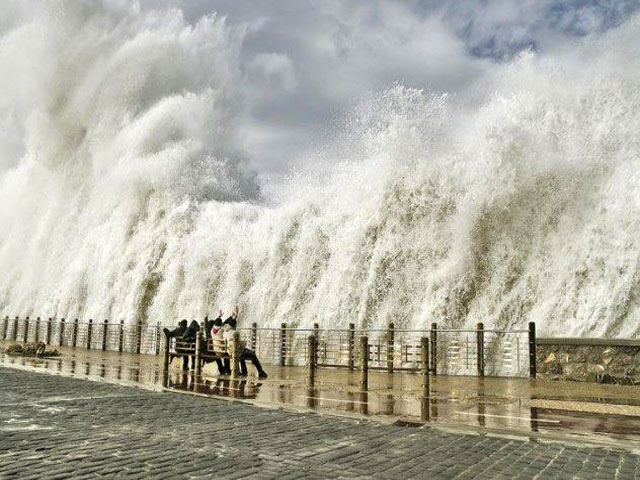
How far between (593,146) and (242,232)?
15.6 m

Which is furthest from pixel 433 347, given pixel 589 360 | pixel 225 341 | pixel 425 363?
pixel 225 341

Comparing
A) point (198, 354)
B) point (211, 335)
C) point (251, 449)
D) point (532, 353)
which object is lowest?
point (251, 449)

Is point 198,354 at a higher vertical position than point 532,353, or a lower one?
lower

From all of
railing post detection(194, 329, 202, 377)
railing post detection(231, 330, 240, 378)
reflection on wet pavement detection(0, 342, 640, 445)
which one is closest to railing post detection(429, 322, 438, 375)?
reflection on wet pavement detection(0, 342, 640, 445)

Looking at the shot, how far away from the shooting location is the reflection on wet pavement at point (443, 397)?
7254mm

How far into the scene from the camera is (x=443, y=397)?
9.74 metres

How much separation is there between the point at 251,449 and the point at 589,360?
961 cm

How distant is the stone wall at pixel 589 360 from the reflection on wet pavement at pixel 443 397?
18.9 inches

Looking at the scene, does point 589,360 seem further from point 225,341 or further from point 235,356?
point 225,341

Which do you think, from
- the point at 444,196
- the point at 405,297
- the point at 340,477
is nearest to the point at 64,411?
the point at 340,477

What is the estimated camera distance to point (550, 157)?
17750 millimetres

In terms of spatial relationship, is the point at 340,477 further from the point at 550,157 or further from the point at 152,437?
the point at 550,157

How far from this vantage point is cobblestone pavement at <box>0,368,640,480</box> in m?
4.75

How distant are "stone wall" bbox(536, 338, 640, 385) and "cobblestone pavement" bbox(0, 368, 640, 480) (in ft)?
24.2
